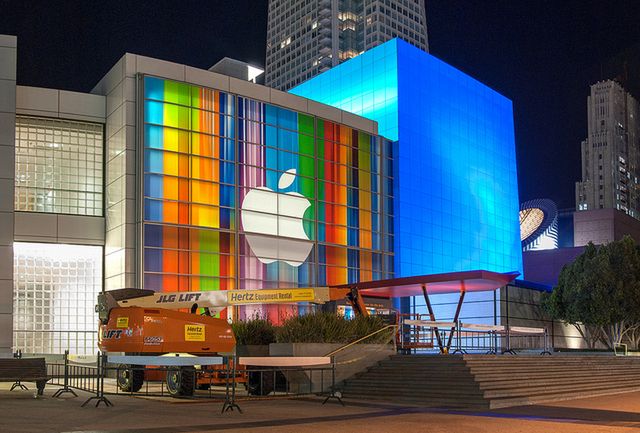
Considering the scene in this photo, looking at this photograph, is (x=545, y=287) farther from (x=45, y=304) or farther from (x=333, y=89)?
(x=45, y=304)

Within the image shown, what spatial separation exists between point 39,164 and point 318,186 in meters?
16.6

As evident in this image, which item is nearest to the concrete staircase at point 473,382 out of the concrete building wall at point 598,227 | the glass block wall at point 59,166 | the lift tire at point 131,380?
the lift tire at point 131,380

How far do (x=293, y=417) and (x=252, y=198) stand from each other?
27240 millimetres

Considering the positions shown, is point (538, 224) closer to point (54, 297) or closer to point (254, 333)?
point (54, 297)

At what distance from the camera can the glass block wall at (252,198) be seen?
3994 centimetres

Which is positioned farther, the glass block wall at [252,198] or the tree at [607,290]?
the tree at [607,290]

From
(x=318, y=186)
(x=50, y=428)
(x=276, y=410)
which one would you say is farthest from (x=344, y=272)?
(x=50, y=428)

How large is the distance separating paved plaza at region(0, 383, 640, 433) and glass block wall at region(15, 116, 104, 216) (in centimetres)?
1914

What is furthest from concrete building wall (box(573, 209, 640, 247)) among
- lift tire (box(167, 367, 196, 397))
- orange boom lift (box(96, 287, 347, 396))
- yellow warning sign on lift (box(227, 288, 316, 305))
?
lift tire (box(167, 367, 196, 397))

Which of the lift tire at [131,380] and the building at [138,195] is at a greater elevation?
the building at [138,195]

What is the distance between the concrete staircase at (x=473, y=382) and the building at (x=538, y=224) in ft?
284

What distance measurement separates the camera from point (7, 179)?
37.0 metres

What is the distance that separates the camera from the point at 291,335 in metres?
25.5

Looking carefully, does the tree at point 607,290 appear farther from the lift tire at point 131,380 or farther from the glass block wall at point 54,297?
the lift tire at point 131,380
